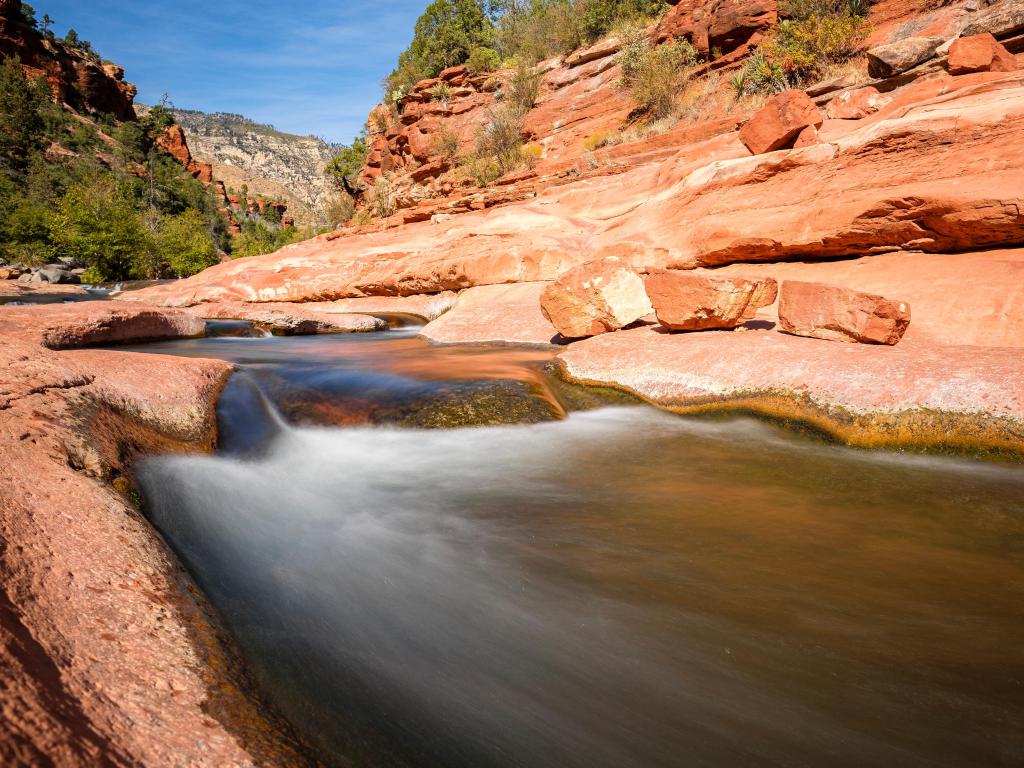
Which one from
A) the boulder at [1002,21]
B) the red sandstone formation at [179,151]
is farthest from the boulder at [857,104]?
the red sandstone formation at [179,151]

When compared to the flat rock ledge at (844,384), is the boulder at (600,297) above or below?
above

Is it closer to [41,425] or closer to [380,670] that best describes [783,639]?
[380,670]

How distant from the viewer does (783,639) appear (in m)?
2.23

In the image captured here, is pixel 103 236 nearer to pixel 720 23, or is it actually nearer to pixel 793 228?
pixel 720 23

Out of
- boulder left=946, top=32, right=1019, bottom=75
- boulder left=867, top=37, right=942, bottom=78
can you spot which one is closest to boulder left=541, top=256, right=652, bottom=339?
boulder left=946, top=32, right=1019, bottom=75

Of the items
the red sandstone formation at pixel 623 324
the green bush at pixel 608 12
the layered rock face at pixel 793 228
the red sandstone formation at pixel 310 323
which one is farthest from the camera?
the green bush at pixel 608 12

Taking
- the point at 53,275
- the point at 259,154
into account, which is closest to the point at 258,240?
the point at 53,275

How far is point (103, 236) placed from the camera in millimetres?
26469

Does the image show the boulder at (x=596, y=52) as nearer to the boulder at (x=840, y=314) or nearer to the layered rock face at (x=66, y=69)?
the boulder at (x=840, y=314)

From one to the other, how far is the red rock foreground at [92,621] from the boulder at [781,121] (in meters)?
10.2

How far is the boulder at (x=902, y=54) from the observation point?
366 inches

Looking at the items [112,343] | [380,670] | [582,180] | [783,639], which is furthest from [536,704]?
[582,180]

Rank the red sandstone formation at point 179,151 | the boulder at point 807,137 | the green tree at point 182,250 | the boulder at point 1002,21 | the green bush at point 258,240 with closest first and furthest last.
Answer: the boulder at point 1002,21, the boulder at point 807,137, the green tree at point 182,250, the green bush at point 258,240, the red sandstone formation at point 179,151

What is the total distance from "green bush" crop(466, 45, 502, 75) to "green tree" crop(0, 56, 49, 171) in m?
44.6
